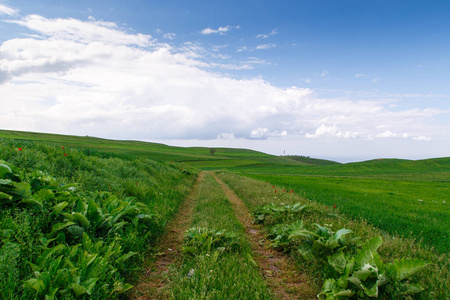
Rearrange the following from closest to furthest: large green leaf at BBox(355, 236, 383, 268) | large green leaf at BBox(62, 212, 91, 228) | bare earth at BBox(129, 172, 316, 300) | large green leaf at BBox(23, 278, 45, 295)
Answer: large green leaf at BBox(23, 278, 45, 295) → large green leaf at BBox(355, 236, 383, 268) → bare earth at BBox(129, 172, 316, 300) → large green leaf at BBox(62, 212, 91, 228)

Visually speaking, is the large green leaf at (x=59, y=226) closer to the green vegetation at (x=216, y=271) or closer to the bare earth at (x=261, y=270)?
the bare earth at (x=261, y=270)

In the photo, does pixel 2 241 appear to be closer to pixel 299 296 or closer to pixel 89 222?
pixel 89 222

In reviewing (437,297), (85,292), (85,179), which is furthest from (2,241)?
(437,297)

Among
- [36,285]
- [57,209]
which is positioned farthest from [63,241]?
[36,285]

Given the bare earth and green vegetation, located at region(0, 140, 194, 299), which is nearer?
green vegetation, located at region(0, 140, 194, 299)

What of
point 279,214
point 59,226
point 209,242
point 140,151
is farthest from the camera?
point 140,151

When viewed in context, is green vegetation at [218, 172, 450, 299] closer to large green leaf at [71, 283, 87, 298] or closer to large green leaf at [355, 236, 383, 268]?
large green leaf at [355, 236, 383, 268]

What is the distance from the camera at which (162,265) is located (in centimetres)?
466

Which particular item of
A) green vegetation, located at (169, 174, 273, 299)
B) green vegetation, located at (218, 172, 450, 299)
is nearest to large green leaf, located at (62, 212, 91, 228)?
green vegetation, located at (169, 174, 273, 299)

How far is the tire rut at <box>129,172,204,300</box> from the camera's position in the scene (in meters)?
3.60

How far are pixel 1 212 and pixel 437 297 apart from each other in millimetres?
7136

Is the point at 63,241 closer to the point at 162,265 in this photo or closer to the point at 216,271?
the point at 162,265

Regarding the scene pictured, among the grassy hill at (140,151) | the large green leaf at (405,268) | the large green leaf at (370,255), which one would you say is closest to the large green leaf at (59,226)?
the large green leaf at (370,255)

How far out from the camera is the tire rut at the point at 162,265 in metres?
3.60
